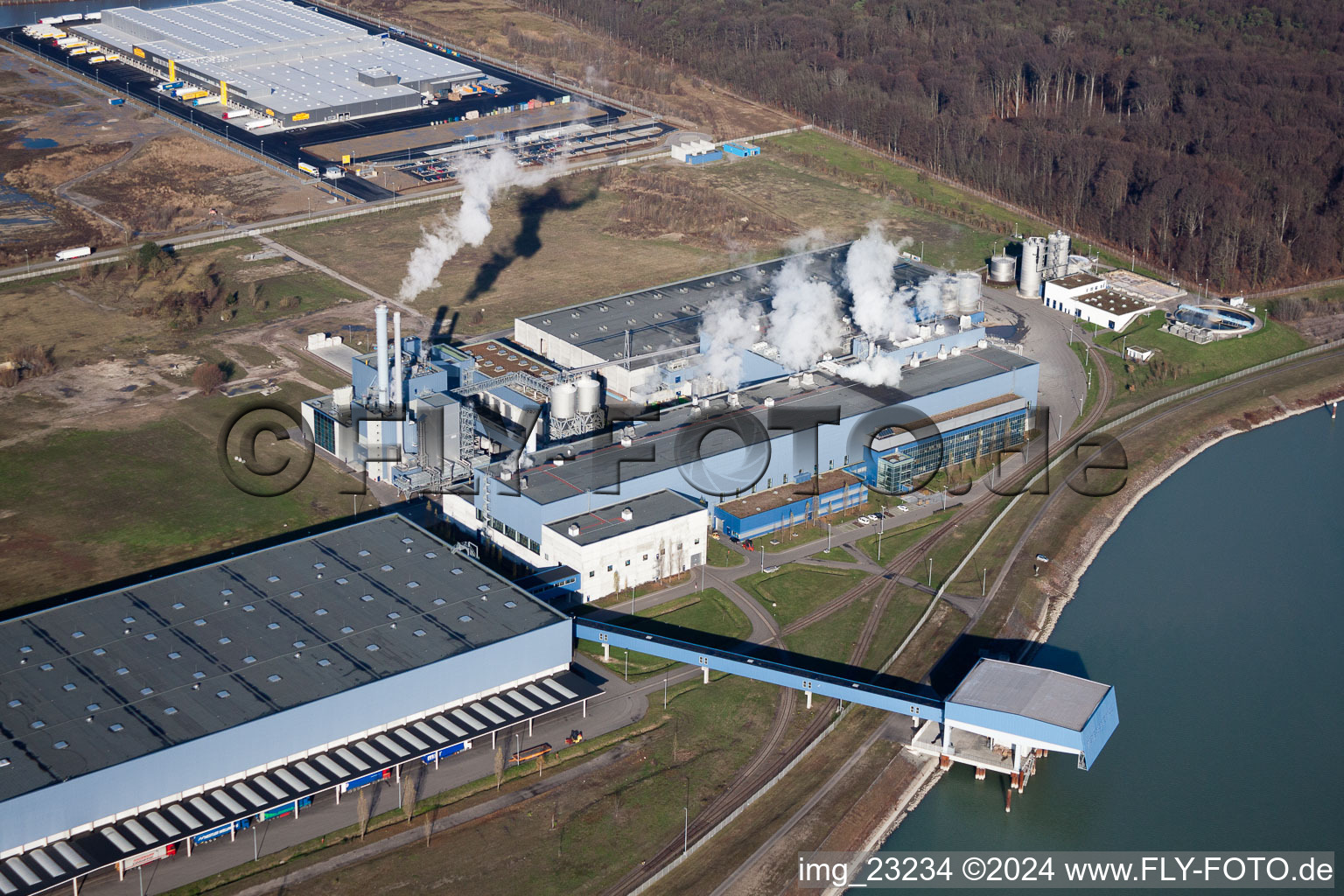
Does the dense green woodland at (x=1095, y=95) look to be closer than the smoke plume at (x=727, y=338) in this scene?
No

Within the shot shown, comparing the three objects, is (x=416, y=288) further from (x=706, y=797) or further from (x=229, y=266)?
(x=706, y=797)

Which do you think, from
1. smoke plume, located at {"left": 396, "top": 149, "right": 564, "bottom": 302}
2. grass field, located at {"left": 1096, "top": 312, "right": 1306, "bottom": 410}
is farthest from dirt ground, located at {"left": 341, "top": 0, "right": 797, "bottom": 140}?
grass field, located at {"left": 1096, "top": 312, "right": 1306, "bottom": 410}

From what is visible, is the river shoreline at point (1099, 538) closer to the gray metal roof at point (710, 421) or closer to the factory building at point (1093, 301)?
the gray metal roof at point (710, 421)

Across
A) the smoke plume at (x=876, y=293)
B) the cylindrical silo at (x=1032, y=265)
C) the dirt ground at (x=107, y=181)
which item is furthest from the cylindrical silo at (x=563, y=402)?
the dirt ground at (x=107, y=181)

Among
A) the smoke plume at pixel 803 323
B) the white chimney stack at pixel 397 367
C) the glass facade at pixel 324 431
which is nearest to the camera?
the white chimney stack at pixel 397 367

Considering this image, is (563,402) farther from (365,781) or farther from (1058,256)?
(1058,256)

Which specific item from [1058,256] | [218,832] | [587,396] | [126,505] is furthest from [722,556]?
[1058,256]

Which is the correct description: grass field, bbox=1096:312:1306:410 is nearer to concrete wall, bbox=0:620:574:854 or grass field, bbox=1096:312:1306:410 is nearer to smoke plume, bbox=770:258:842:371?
smoke plume, bbox=770:258:842:371
